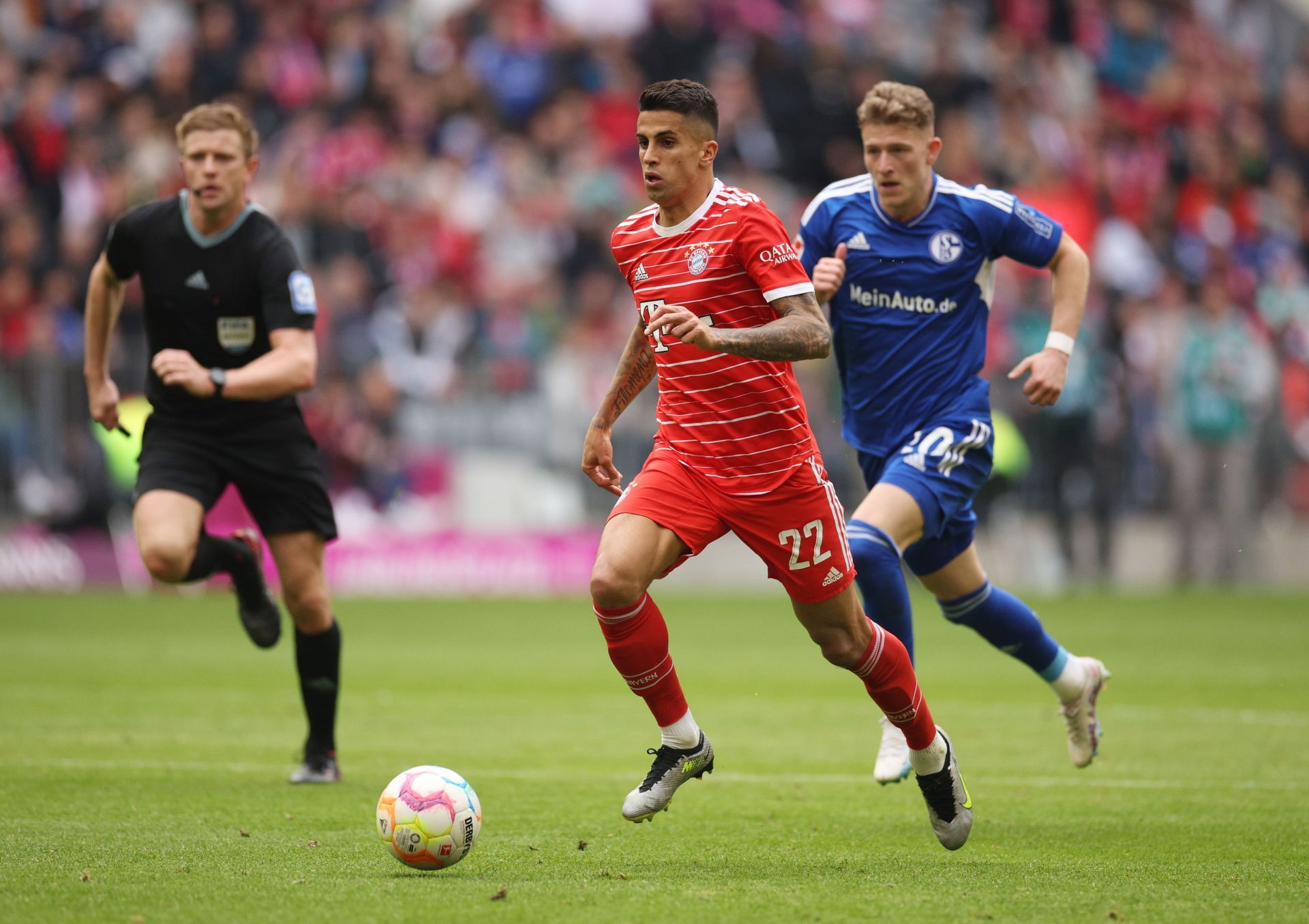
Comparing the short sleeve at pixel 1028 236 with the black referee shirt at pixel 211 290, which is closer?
the short sleeve at pixel 1028 236

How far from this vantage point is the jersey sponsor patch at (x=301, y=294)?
24.5 ft

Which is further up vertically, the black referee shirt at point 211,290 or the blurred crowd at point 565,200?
the black referee shirt at point 211,290

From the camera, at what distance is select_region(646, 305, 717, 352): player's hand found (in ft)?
17.4

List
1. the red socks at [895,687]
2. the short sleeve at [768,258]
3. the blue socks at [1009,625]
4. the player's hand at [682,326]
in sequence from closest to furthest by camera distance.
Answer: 1. the player's hand at [682,326]
2. the short sleeve at [768,258]
3. the red socks at [895,687]
4. the blue socks at [1009,625]

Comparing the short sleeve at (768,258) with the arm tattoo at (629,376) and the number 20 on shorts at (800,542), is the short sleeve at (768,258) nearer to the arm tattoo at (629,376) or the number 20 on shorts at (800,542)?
the arm tattoo at (629,376)

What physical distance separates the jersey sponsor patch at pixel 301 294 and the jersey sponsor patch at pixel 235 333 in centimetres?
27

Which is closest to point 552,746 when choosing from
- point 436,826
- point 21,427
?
point 436,826

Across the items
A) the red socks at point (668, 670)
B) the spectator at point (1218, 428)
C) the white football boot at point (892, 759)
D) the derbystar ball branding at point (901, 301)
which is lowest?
the spectator at point (1218, 428)

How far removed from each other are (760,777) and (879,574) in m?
1.33

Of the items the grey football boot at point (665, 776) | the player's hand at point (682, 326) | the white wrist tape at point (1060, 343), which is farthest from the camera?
the white wrist tape at point (1060, 343)

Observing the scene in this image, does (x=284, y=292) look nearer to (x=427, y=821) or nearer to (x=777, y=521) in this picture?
(x=777, y=521)

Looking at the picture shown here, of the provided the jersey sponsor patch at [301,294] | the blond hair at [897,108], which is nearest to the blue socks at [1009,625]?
the blond hair at [897,108]

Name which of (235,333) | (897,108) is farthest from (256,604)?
(897,108)

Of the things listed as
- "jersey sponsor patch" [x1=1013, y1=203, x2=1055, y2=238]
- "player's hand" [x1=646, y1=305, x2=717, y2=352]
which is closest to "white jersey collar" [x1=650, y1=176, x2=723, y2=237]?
"player's hand" [x1=646, y1=305, x2=717, y2=352]
